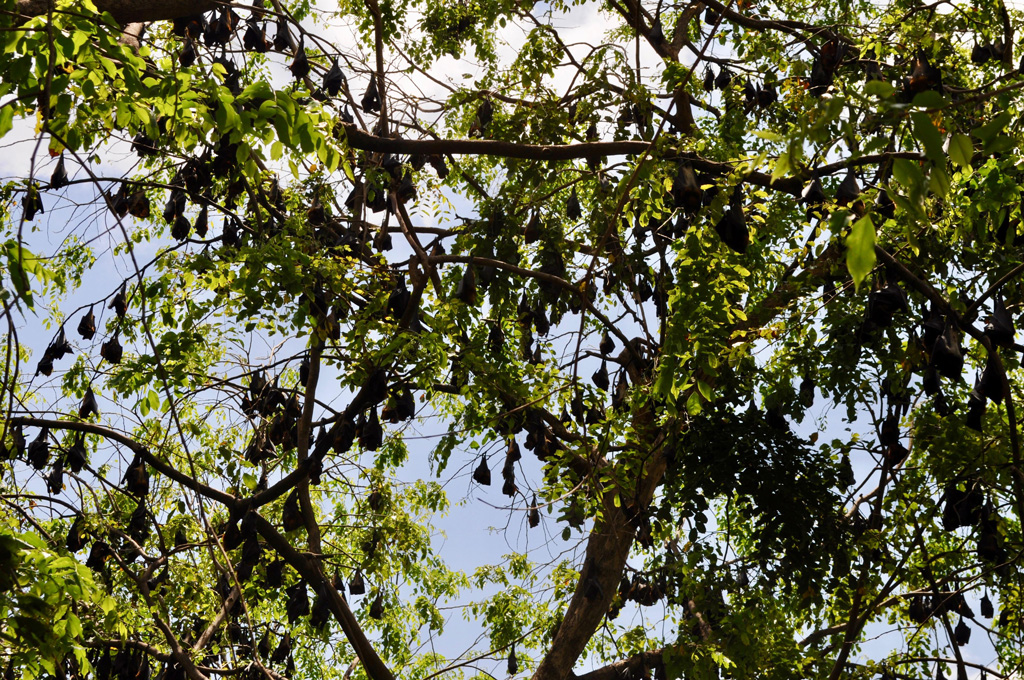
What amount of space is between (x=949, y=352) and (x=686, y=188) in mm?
1435

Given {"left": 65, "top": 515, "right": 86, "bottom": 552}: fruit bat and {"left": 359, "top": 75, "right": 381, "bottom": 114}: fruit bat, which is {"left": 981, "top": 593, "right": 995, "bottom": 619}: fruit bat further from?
{"left": 65, "top": 515, "right": 86, "bottom": 552}: fruit bat

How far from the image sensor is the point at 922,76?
5129mm

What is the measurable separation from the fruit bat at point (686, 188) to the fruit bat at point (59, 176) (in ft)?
16.7

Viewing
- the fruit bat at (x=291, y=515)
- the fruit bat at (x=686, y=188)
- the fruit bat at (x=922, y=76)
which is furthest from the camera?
the fruit bat at (x=291, y=515)

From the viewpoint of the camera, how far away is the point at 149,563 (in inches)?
229

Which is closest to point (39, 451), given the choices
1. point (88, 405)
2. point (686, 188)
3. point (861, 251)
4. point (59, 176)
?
point (88, 405)

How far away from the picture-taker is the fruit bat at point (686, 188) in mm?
4035

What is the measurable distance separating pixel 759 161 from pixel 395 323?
372 centimetres

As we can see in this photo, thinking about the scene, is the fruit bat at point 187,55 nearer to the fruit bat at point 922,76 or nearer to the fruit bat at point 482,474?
the fruit bat at point 482,474

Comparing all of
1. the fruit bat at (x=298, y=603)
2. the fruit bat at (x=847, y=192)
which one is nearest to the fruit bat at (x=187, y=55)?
the fruit bat at (x=298, y=603)

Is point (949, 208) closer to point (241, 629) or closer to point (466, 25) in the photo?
point (466, 25)

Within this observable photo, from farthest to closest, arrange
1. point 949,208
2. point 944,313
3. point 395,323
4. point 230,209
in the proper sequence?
point 230,209, point 395,323, point 949,208, point 944,313

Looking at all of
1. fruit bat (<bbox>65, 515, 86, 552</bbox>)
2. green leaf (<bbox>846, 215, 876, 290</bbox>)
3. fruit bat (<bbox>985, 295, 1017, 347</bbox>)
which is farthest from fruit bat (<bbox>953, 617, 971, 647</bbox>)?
green leaf (<bbox>846, 215, 876, 290</bbox>)

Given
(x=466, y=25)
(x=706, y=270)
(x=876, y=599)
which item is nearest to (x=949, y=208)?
(x=706, y=270)
